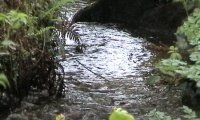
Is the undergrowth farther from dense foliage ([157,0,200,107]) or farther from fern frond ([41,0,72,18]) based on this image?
fern frond ([41,0,72,18])

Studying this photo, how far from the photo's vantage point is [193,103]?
4.70m

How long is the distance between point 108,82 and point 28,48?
1.60 meters

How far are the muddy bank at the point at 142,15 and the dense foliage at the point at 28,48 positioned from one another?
141 inches

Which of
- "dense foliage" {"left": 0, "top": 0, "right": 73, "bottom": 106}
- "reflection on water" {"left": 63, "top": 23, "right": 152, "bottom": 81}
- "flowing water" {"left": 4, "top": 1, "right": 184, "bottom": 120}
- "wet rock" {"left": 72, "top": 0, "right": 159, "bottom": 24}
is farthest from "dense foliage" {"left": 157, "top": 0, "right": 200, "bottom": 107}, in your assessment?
"wet rock" {"left": 72, "top": 0, "right": 159, "bottom": 24}

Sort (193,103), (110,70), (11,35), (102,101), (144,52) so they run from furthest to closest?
(144,52) → (110,70) → (102,101) → (193,103) → (11,35)

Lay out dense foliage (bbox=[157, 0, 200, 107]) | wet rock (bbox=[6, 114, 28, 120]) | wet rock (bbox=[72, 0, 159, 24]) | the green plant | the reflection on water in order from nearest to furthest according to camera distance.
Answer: the green plant < dense foliage (bbox=[157, 0, 200, 107]) < wet rock (bbox=[6, 114, 28, 120]) < the reflection on water < wet rock (bbox=[72, 0, 159, 24])

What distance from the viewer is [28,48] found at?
4441 millimetres

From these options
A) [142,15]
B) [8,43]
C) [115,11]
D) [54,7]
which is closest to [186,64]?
[54,7]

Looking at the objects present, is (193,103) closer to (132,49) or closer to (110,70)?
(110,70)

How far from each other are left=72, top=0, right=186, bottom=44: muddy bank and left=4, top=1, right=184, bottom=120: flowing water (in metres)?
0.71

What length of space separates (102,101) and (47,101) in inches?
24.3

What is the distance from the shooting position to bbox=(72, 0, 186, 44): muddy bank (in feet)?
28.5

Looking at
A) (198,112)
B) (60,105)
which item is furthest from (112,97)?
(198,112)

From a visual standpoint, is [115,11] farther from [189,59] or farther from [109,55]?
[189,59]
